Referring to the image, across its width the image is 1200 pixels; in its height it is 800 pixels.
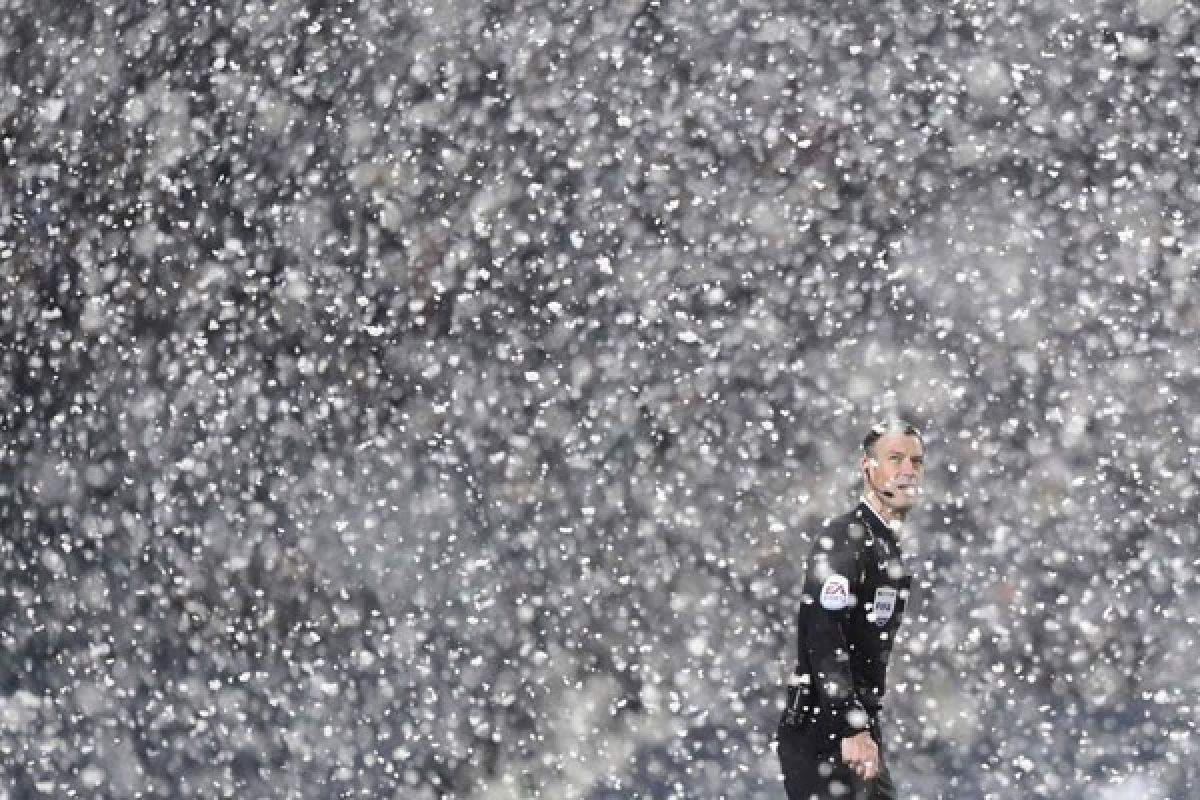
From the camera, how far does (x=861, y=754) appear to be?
1.80 m

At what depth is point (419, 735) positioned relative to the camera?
6.39 ft

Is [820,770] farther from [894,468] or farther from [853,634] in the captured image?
[894,468]

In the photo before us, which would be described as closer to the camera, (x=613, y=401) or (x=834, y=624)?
(x=834, y=624)

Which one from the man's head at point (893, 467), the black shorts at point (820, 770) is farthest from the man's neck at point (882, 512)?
the black shorts at point (820, 770)

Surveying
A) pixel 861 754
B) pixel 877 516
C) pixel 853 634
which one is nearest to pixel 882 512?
pixel 877 516

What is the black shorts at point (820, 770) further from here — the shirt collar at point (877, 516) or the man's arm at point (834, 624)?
the shirt collar at point (877, 516)

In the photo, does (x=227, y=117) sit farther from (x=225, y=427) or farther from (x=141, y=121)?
(x=225, y=427)

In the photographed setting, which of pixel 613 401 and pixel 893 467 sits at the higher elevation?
pixel 613 401

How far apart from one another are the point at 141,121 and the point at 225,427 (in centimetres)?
38

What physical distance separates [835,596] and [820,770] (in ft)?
0.55

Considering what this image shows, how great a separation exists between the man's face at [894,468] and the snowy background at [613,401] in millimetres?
28

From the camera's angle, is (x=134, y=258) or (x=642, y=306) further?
(x=134, y=258)

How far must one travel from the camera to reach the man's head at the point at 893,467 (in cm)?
183

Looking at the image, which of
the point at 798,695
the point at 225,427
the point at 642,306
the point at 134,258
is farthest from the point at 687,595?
the point at 134,258
